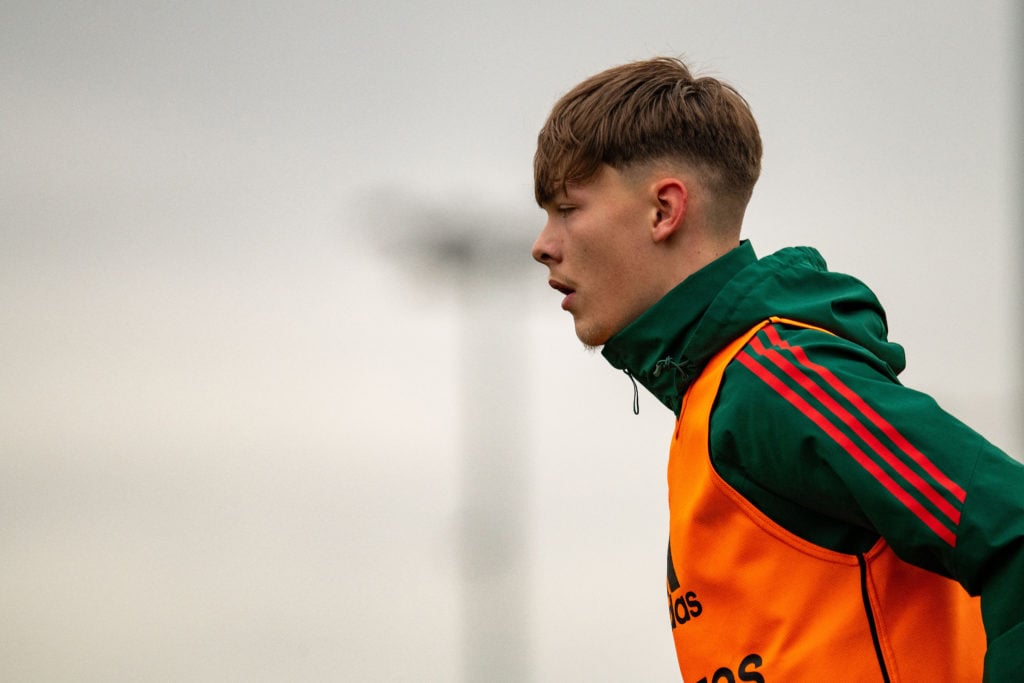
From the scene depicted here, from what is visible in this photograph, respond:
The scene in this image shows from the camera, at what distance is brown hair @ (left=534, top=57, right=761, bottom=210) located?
186cm

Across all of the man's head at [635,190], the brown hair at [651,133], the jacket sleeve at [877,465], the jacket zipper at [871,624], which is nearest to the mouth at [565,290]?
the man's head at [635,190]

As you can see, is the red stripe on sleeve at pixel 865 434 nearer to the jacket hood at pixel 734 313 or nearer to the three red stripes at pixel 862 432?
the three red stripes at pixel 862 432

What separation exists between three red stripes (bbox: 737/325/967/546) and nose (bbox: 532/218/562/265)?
0.43 meters

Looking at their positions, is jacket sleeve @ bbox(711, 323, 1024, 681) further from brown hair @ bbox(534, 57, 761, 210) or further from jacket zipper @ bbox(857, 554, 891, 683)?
brown hair @ bbox(534, 57, 761, 210)

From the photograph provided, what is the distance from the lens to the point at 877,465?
1375mm

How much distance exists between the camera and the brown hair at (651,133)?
186 centimetres

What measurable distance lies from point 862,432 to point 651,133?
25.4 inches

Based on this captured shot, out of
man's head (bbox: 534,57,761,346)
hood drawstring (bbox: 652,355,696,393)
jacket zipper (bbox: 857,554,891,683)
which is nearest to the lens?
jacket zipper (bbox: 857,554,891,683)

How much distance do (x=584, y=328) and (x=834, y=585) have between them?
1.77ft

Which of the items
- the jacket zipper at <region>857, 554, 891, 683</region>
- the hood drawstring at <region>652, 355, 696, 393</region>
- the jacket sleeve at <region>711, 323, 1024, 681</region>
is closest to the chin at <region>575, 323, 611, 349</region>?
the hood drawstring at <region>652, 355, 696, 393</region>

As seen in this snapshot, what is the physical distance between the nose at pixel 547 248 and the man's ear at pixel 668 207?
0.15 meters

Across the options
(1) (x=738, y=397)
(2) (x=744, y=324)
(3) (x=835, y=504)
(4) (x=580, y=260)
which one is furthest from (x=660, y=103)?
(3) (x=835, y=504)

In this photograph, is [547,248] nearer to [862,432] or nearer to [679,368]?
[679,368]

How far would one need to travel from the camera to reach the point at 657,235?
1786 mm
